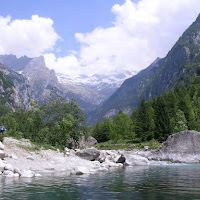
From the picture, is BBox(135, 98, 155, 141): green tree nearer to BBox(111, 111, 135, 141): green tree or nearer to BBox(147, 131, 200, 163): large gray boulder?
BBox(111, 111, 135, 141): green tree

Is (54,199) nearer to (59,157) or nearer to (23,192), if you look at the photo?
(23,192)

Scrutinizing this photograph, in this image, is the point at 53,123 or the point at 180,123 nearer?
the point at 53,123

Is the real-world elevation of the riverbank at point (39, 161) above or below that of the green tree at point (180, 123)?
below

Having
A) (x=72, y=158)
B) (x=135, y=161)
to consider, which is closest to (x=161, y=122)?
(x=135, y=161)

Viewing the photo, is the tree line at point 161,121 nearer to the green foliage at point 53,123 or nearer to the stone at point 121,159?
the green foliage at point 53,123

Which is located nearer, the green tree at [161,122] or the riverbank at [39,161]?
the riverbank at [39,161]

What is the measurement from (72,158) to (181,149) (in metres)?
25.4

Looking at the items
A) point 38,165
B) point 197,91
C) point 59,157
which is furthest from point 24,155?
point 197,91

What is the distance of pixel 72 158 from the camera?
143 feet

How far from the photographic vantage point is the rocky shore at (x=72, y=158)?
30891 mm

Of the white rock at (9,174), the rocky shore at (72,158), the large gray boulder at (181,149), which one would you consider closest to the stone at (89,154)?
the rocky shore at (72,158)

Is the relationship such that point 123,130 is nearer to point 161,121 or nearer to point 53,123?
point 161,121

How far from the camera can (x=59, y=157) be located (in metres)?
41.1

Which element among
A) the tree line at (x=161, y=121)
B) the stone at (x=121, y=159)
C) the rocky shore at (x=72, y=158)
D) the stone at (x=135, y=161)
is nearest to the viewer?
the rocky shore at (x=72, y=158)
